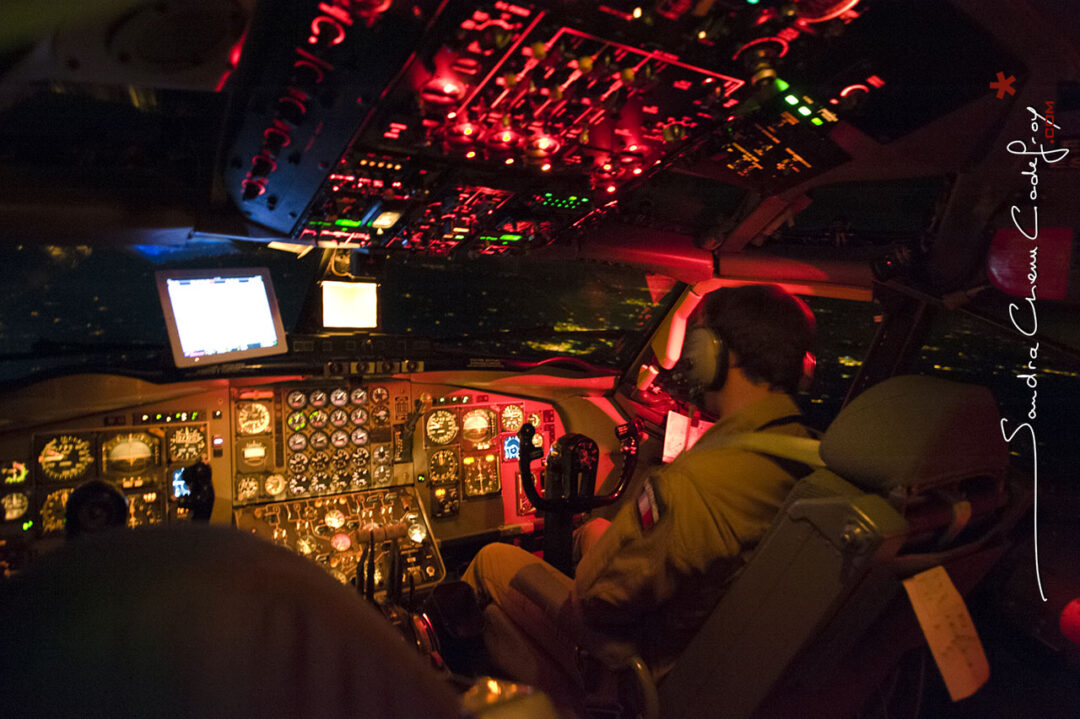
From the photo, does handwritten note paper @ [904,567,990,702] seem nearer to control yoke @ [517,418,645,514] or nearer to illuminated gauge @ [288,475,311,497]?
control yoke @ [517,418,645,514]

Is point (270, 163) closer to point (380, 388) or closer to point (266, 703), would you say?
point (380, 388)

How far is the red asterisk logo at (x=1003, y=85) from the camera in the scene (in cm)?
164

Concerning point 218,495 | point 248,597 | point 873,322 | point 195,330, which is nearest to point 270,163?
point 195,330

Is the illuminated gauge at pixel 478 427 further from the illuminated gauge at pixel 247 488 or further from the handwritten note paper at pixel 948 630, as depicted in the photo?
the handwritten note paper at pixel 948 630

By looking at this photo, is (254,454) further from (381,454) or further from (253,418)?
(381,454)

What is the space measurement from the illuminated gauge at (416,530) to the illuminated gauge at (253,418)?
88 cm

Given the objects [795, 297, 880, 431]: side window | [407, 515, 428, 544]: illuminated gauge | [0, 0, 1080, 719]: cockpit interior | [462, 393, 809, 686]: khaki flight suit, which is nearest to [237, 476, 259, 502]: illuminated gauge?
[0, 0, 1080, 719]: cockpit interior

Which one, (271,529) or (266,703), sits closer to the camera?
(266,703)

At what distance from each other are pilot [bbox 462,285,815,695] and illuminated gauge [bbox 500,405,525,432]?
176 cm

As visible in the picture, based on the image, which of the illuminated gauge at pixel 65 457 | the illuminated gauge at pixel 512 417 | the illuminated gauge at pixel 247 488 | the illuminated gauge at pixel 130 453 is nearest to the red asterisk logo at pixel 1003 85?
the illuminated gauge at pixel 512 417

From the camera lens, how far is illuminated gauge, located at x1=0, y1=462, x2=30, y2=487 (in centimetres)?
252

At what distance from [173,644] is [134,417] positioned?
2.89 m

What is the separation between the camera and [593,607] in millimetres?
1518

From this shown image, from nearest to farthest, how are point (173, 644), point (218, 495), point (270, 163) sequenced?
point (173, 644)
point (270, 163)
point (218, 495)
